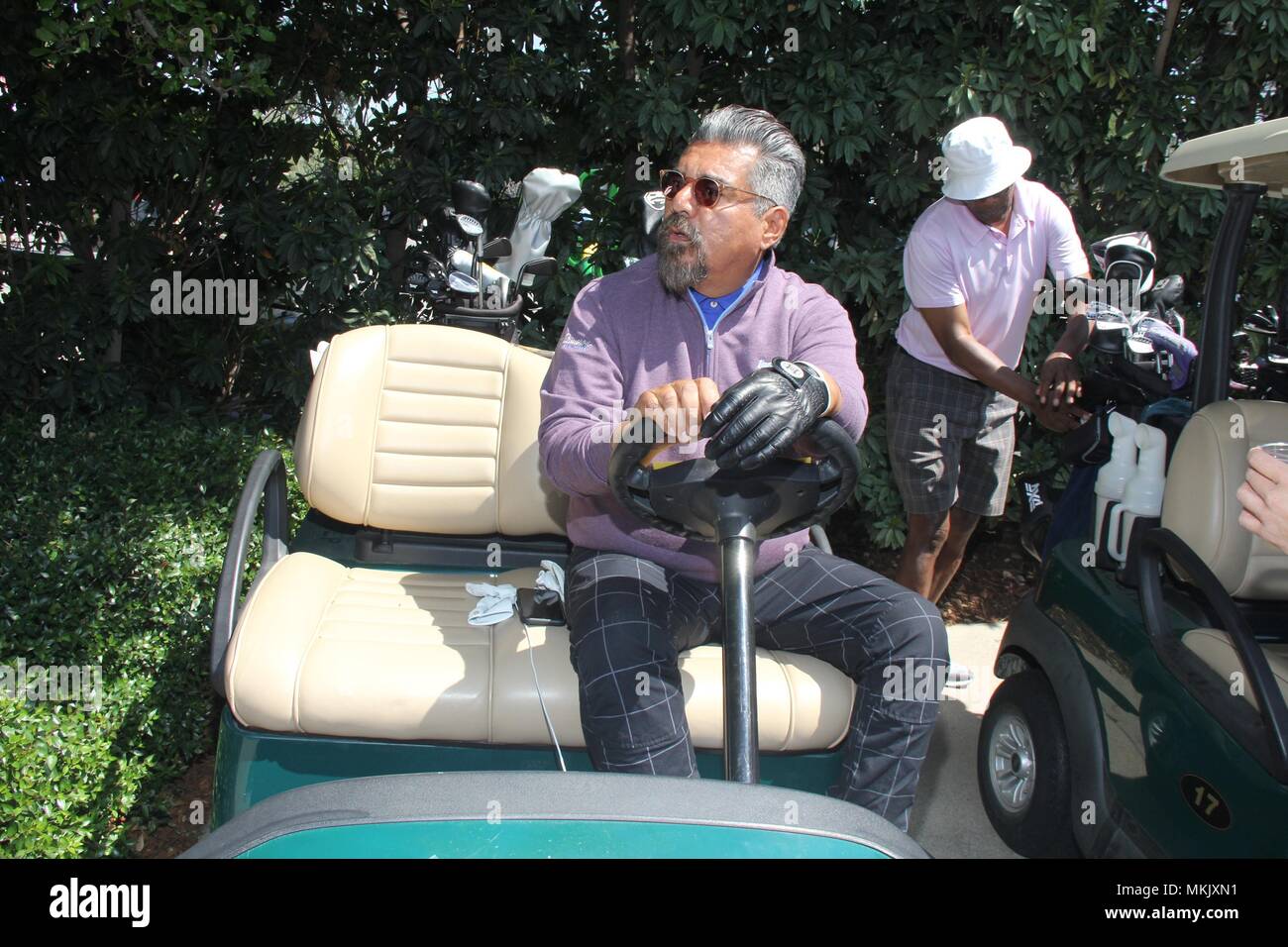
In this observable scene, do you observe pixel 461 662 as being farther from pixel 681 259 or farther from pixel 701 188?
pixel 701 188

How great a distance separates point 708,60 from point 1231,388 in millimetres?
2526

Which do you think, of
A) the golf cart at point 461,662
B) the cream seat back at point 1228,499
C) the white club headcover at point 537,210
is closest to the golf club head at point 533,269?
the white club headcover at point 537,210

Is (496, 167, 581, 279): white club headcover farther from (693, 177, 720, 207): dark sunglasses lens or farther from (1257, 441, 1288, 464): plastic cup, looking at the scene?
(1257, 441, 1288, 464): plastic cup

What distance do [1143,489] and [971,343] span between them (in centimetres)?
87

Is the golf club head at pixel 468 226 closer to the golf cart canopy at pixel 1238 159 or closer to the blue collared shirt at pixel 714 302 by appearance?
the blue collared shirt at pixel 714 302

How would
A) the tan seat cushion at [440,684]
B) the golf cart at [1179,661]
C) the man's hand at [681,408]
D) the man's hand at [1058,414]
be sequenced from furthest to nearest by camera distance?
1. the man's hand at [1058,414]
2. the tan seat cushion at [440,684]
3. the golf cart at [1179,661]
4. the man's hand at [681,408]

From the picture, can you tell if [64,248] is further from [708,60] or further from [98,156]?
[708,60]

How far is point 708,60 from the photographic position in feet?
14.4

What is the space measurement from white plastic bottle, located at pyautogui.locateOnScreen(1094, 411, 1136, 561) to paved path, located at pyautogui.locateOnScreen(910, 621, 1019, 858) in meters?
0.80

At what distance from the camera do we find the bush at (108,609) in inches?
88.7

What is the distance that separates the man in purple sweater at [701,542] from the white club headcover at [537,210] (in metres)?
0.73
